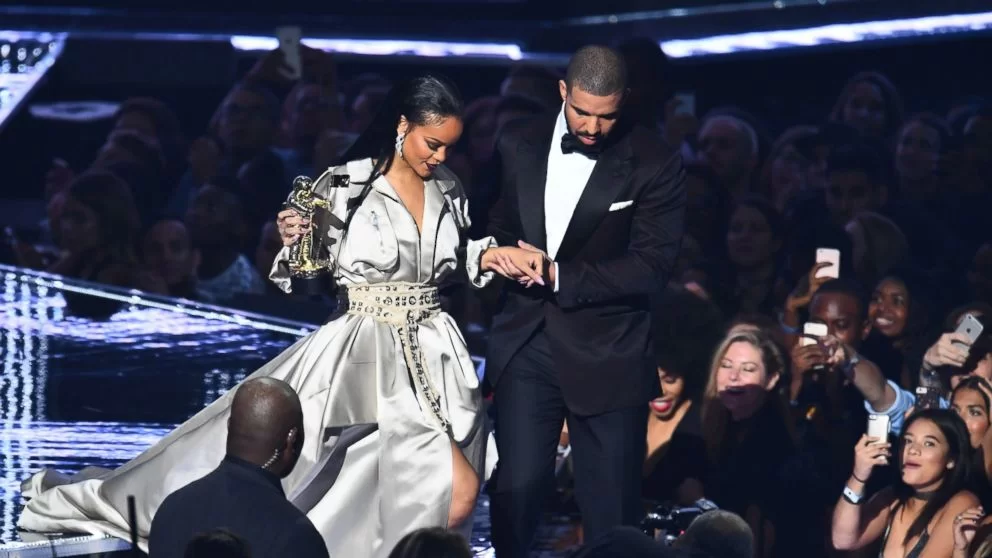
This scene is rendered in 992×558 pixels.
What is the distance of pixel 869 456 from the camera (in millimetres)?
4559

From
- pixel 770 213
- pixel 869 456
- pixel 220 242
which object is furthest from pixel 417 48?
pixel 869 456

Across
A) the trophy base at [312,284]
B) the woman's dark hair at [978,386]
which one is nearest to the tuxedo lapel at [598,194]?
the trophy base at [312,284]

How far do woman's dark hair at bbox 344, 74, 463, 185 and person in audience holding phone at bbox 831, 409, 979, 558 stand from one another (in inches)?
63.3

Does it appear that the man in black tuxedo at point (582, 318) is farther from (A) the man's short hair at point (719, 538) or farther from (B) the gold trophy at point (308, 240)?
(A) the man's short hair at point (719, 538)

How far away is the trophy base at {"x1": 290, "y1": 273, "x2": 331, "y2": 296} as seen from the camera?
12.5ft

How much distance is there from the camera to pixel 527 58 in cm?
941

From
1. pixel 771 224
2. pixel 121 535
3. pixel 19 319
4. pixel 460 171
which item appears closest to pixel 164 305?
pixel 19 319

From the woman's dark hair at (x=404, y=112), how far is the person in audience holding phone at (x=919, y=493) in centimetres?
161

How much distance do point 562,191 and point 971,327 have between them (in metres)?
1.65

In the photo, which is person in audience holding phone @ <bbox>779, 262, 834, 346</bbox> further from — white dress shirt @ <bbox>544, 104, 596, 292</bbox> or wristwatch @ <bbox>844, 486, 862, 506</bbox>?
white dress shirt @ <bbox>544, 104, 596, 292</bbox>

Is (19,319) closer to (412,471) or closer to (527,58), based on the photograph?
(412,471)

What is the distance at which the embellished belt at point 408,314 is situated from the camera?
3.71 meters

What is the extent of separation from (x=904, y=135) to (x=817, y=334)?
4.59 ft

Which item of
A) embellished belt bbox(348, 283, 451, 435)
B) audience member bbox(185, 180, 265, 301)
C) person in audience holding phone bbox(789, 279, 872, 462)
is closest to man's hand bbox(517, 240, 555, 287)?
embellished belt bbox(348, 283, 451, 435)
